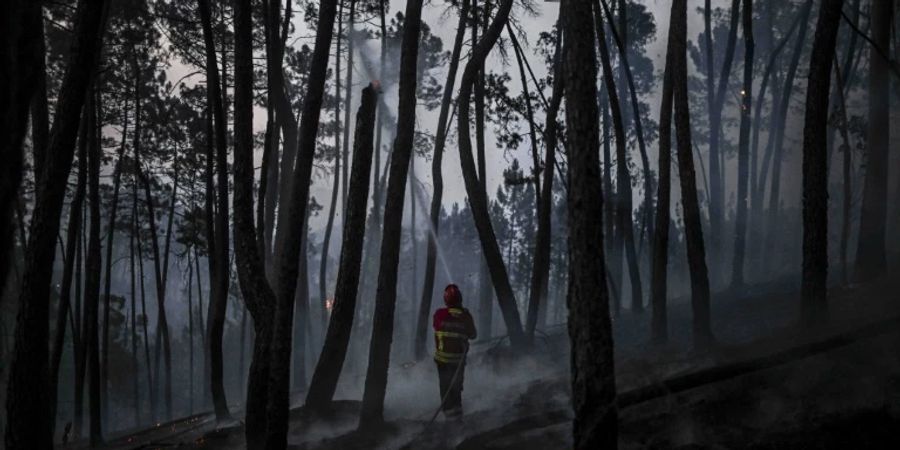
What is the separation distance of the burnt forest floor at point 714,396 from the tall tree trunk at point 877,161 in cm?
59

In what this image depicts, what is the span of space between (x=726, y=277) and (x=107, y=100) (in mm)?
41008

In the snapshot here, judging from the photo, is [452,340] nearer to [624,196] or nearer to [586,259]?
[586,259]

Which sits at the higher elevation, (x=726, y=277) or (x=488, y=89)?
(x=488, y=89)

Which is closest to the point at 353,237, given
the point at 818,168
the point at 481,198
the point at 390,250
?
the point at 390,250

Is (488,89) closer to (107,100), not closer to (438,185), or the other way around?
(438,185)

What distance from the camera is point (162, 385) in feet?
177

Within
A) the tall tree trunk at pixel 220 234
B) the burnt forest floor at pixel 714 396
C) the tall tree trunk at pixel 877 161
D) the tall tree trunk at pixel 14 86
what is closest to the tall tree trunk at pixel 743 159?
the tall tree trunk at pixel 877 161

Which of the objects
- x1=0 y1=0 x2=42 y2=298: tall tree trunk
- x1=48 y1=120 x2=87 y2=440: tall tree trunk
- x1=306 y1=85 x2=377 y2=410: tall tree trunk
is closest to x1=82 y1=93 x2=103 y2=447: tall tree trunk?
x1=48 y1=120 x2=87 y2=440: tall tree trunk

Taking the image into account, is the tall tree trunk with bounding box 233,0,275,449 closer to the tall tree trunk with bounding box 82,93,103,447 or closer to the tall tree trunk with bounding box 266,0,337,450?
the tall tree trunk with bounding box 266,0,337,450

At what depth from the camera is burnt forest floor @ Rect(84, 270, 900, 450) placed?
21.5 ft

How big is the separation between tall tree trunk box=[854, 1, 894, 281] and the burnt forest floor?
0.59m

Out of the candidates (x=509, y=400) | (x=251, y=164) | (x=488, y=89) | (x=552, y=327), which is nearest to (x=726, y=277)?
(x=552, y=327)

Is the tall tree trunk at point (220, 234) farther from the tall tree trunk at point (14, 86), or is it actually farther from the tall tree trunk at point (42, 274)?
the tall tree trunk at point (14, 86)

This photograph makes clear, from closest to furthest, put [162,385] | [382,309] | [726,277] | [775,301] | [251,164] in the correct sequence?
Result: [251,164] < [382,309] < [775,301] < [726,277] < [162,385]
